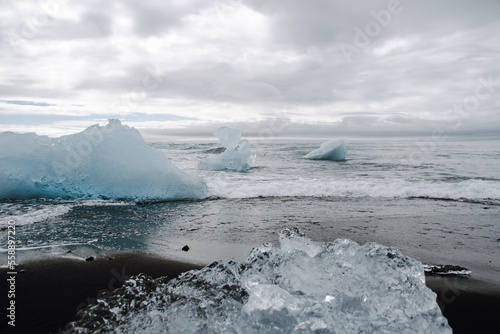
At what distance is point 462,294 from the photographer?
248 cm

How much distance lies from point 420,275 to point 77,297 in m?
2.68

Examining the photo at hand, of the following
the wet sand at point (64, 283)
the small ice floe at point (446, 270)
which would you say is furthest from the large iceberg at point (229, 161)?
the small ice floe at point (446, 270)

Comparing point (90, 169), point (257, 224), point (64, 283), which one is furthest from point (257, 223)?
point (90, 169)

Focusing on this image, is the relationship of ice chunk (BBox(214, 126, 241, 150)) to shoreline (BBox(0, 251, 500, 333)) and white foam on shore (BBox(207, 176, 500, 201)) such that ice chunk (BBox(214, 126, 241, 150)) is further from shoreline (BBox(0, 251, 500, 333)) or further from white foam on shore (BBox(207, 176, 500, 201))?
shoreline (BBox(0, 251, 500, 333))

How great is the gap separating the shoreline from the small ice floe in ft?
0.36

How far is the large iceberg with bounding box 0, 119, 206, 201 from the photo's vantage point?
248 inches

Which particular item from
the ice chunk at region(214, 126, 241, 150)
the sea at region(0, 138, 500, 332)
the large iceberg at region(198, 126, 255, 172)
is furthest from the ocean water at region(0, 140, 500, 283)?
the ice chunk at region(214, 126, 241, 150)

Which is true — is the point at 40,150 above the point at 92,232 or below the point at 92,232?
above

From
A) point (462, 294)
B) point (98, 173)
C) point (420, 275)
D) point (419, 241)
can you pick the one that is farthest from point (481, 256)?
point (98, 173)

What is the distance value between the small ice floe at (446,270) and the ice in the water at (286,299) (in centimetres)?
78

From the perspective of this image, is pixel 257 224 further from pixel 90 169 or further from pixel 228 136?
pixel 228 136

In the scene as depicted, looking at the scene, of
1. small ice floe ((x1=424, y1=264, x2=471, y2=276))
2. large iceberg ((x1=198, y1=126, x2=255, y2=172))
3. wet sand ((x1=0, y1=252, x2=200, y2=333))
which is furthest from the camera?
large iceberg ((x1=198, y1=126, x2=255, y2=172))

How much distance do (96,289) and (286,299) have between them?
1629 millimetres

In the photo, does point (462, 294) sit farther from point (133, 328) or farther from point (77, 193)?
point (77, 193)
